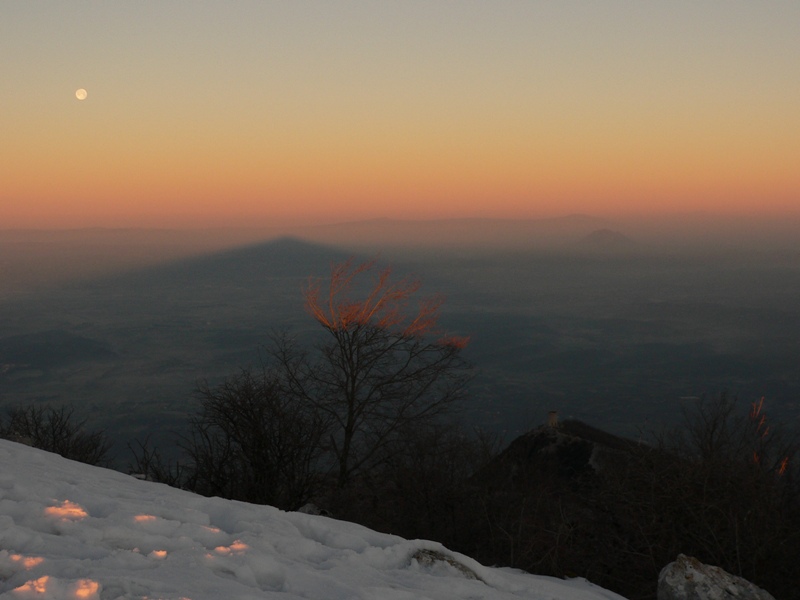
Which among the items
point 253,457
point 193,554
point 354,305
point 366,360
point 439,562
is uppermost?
point 193,554

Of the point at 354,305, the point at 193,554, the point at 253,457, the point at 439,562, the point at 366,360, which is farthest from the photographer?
the point at 366,360

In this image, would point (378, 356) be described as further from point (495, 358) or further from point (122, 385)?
point (495, 358)

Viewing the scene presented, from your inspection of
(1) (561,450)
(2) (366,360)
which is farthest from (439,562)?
(1) (561,450)

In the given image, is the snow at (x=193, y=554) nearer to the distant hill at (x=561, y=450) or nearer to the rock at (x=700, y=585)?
the rock at (x=700, y=585)

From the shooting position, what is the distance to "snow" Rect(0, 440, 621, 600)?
4008 millimetres

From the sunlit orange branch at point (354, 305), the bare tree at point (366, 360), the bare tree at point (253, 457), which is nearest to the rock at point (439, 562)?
the bare tree at point (253, 457)

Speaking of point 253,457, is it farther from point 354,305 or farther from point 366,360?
point 366,360

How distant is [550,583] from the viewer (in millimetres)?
6109

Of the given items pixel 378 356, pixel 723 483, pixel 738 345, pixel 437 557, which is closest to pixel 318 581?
pixel 437 557

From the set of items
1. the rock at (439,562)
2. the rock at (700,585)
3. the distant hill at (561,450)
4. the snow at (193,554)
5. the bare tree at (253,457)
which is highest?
the snow at (193,554)

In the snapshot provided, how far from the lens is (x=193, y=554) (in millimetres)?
4566

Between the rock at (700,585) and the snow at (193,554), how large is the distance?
2.12 feet

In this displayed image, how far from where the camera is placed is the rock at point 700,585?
5613 millimetres

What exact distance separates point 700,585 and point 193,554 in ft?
14.1
